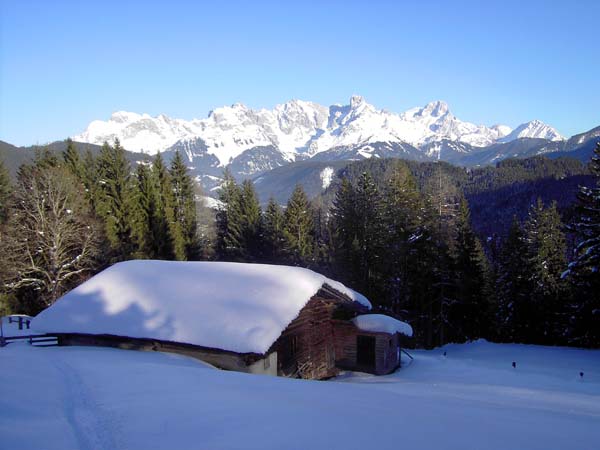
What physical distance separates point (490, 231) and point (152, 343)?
455 feet

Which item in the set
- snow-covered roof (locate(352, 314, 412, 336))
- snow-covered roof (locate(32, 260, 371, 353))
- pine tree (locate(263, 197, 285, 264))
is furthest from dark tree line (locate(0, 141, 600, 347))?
snow-covered roof (locate(32, 260, 371, 353))

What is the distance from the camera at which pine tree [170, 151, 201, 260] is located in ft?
138

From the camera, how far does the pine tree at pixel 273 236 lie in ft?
142

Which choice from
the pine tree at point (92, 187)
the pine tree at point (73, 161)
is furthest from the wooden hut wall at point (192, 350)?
the pine tree at point (73, 161)

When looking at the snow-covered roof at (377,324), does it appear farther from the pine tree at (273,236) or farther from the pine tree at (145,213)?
the pine tree at (145,213)

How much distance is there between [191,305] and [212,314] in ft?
4.04

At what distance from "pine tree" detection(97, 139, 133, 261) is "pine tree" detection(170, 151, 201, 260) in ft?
19.5

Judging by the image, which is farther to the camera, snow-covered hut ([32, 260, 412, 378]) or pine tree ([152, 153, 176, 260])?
pine tree ([152, 153, 176, 260])

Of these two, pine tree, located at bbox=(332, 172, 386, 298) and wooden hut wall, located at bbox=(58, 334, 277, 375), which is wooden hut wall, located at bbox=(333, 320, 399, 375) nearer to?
wooden hut wall, located at bbox=(58, 334, 277, 375)

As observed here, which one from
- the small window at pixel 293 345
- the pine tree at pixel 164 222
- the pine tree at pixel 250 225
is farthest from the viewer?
the pine tree at pixel 250 225

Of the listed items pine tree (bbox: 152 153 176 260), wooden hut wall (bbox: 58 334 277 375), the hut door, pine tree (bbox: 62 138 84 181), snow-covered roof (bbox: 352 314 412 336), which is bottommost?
the hut door

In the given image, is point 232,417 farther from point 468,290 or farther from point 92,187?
point 468,290

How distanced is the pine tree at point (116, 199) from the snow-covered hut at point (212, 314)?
16.5 m

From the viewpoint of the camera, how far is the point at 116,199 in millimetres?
35344
